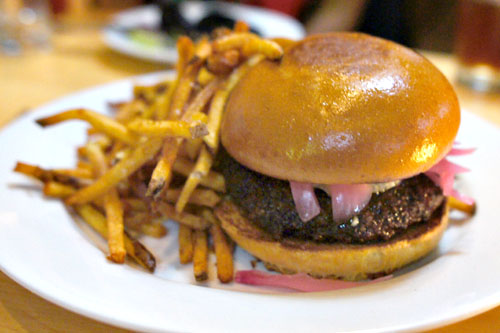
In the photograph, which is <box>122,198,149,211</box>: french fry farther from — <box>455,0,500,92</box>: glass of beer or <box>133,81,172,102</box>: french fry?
<box>455,0,500,92</box>: glass of beer

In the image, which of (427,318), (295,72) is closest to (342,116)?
(295,72)

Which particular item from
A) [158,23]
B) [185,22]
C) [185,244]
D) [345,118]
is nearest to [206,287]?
[185,244]

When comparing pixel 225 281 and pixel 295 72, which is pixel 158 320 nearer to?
pixel 225 281

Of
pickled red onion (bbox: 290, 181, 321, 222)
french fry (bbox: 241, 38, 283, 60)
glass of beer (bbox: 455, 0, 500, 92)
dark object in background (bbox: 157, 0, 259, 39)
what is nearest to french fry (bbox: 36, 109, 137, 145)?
french fry (bbox: 241, 38, 283, 60)

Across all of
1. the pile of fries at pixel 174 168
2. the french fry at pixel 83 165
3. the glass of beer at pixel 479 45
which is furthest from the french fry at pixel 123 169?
the glass of beer at pixel 479 45

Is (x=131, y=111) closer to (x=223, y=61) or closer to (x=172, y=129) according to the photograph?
(x=223, y=61)

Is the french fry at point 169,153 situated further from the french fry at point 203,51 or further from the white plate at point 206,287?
the white plate at point 206,287
